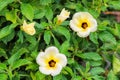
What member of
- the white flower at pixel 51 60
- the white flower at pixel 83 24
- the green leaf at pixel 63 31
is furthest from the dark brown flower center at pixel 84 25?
the white flower at pixel 51 60

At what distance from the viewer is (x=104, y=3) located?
7.87ft

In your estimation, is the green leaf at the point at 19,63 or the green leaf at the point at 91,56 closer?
the green leaf at the point at 19,63

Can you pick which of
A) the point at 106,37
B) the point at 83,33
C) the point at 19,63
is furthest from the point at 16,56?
the point at 106,37

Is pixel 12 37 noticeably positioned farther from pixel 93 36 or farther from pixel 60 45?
pixel 93 36

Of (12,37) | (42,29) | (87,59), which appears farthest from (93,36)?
(12,37)

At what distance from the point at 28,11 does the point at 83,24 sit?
1.05 feet

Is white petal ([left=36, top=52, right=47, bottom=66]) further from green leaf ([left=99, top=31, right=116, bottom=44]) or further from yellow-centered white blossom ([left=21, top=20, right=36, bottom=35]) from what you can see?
green leaf ([left=99, top=31, right=116, bottom=44])

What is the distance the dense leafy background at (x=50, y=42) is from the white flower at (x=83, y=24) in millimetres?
50

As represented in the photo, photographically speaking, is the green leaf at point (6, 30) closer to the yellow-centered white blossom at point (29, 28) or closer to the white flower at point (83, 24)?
the yellow-centered white blossom at point (29, 28)

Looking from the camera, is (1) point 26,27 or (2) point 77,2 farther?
(2) point 77,2

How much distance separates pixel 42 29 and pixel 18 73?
0.92 ft

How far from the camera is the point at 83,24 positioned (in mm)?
2303

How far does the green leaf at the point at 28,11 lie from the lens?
221 cm

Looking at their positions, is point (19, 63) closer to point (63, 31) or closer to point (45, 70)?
point (45, 70)
